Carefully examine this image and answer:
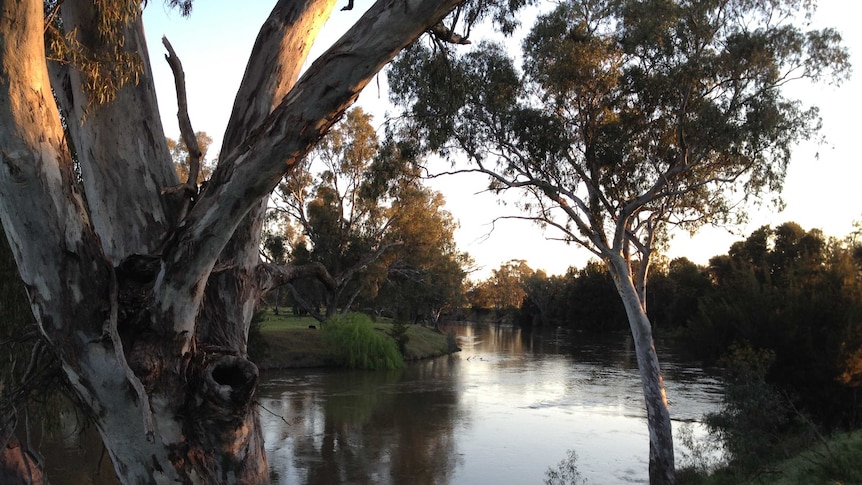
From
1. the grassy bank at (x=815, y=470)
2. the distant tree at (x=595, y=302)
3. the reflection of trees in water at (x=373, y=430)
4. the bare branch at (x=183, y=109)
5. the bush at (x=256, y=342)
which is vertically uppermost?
the distant tree at (x=595, y=302)

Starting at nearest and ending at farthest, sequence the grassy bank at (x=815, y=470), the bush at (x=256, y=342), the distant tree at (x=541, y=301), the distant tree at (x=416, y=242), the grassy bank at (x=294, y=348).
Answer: the grassy bank at (x=815, y=470), the bush at (x=256, y=342), the grassy bank at (x=294, y=348), the distant tree at (x=416, y=242), the distant tree at (x=541, y=301)

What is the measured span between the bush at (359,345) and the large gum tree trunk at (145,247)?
21624mm

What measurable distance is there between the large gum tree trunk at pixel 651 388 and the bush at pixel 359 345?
15406 millimetres

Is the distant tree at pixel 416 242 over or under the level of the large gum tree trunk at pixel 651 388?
over

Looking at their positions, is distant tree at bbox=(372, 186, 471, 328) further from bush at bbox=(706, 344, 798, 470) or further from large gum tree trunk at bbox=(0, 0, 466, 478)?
large gum tree trunk at bbox=(0, 0, 466, 478)

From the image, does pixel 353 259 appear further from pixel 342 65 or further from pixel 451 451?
pixel 342 65

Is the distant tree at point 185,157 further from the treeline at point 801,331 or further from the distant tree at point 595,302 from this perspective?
the distant tree at point 595,302

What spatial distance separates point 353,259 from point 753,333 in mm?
17179

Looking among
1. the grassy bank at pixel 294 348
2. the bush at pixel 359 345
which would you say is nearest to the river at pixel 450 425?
the grassy bank at pixel 294 348

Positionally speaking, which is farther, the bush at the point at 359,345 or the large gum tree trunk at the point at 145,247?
the bush at the point at 359,345

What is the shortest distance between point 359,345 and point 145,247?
21.9 metres

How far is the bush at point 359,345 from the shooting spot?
2472 centimetres

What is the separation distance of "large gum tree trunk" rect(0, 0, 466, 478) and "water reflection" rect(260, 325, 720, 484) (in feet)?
11.1

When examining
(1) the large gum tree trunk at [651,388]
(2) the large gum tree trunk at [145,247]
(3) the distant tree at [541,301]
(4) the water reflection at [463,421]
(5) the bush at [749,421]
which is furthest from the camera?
(3) the distant tree at [541,301]
